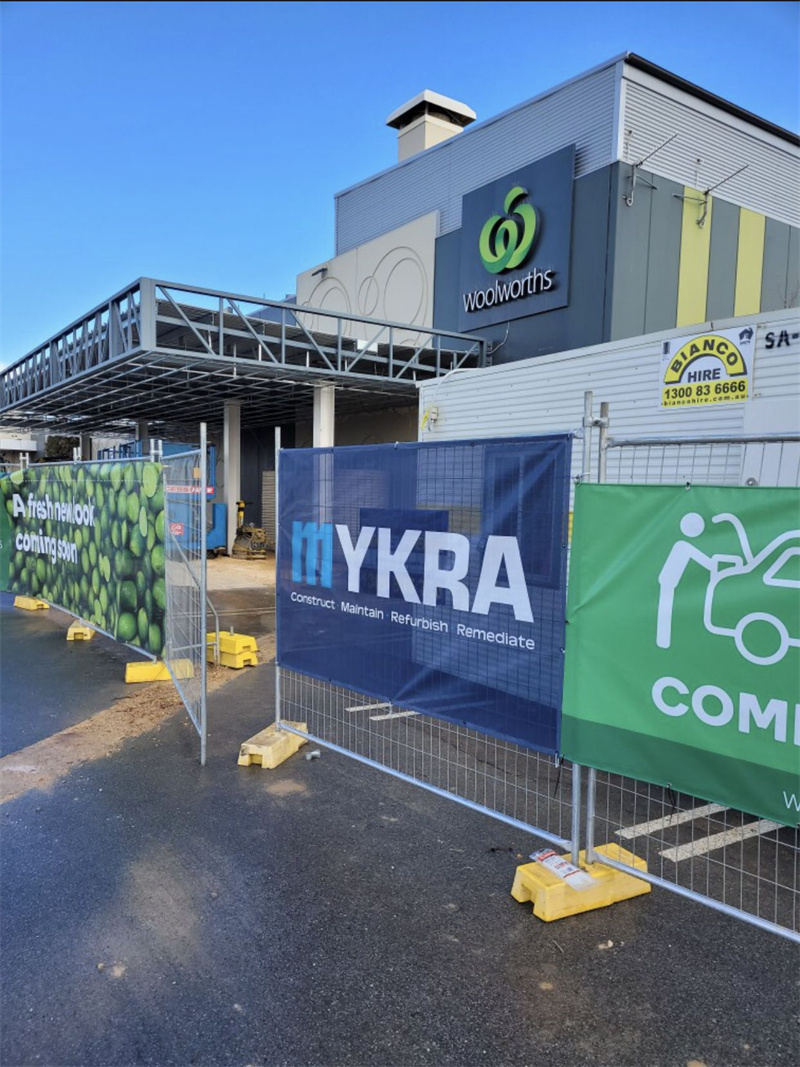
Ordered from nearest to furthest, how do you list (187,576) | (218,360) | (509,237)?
(187,576) < (218,360) < (509,237)

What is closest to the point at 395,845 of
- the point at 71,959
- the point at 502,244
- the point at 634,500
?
the point at 71,959

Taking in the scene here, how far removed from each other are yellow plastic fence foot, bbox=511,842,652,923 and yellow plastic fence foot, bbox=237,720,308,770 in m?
2.14

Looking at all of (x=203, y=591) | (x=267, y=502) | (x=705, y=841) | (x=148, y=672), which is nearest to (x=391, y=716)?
(x=203, y=591)

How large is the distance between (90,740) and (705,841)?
15.2 feet

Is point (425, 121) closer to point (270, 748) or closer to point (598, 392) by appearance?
point (598, 392)

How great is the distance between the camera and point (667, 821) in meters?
4.19

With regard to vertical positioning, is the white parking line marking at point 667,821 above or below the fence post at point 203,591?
below

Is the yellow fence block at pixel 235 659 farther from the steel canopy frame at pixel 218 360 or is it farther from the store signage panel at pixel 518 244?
the store signage panel at pixel 518 244

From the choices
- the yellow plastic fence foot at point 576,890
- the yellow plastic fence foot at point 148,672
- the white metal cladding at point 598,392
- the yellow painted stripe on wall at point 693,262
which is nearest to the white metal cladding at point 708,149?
the yellow painted stripe on wall at point 693,262

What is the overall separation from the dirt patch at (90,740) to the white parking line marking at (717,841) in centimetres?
408

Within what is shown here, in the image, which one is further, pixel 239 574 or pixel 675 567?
pixel 239 574

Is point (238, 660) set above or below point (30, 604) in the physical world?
above

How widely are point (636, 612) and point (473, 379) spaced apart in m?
7.03

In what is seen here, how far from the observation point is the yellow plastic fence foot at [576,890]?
3252mm
